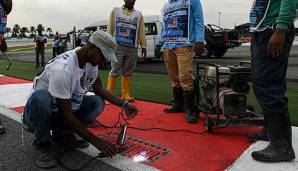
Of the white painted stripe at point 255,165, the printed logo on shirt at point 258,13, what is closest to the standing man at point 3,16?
the white painted stripe at point 255,165

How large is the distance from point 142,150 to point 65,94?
3.57ft

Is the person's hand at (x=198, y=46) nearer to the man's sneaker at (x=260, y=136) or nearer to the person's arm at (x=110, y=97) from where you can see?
the man's sneaker at (x=260, y=136)

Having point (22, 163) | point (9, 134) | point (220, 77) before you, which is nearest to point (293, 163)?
point (220, 77)

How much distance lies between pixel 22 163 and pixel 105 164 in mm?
787

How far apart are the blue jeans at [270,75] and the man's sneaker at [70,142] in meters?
1.83

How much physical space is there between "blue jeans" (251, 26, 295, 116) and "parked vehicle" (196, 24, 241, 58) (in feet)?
49.9

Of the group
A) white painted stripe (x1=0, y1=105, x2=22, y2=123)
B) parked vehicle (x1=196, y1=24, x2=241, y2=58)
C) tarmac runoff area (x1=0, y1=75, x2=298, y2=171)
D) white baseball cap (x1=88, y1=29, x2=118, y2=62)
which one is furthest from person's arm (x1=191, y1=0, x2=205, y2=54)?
parked vehicle (x1=196, y1=24, x2=241, y2=58)

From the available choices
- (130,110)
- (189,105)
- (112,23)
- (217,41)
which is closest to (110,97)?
(130,110)

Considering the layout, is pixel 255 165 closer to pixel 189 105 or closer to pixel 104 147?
pixel 104 147

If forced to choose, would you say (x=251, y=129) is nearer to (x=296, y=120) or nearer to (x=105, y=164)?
(x=296, y=120)

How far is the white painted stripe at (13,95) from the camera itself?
6555 millimetres

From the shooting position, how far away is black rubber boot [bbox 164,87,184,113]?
5582mm

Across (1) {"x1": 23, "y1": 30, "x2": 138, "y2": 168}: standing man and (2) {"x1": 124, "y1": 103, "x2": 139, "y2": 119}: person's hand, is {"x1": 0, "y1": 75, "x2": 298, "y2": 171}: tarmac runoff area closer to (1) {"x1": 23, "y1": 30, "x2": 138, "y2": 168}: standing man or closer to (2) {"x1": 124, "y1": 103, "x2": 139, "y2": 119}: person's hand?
(1) {"x1": 23, "y1": 30, "x2": 138, "y2": 168}: standing man

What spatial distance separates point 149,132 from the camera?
4.62m
